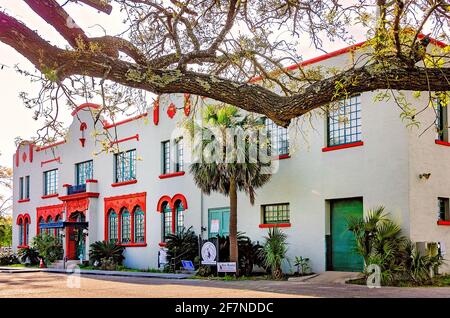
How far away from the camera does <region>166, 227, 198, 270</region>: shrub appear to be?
2552cm

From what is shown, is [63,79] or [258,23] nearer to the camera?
[63,79]

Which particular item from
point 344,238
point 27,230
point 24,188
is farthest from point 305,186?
point 24,188

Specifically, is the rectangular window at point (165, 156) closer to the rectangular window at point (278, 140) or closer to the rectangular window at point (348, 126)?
the rectangular window at point (278, 140)

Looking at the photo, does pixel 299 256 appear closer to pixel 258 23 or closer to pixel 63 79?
pixel 258 23

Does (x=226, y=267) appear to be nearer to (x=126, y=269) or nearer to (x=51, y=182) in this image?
(x=126, y=269)

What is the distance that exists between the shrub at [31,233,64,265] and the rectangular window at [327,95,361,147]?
2041cm

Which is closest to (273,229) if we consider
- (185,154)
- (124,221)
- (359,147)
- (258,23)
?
Answer: (359,147)

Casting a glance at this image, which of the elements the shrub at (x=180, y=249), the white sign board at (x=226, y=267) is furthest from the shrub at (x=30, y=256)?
the white sign board at (x=226, y=267)

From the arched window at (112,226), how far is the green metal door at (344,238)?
595 inches

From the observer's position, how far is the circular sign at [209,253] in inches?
881

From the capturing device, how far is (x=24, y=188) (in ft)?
145

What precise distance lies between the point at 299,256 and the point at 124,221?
13.3m

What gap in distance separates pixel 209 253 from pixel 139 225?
958 centimetres

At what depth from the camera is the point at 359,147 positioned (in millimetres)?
20312
